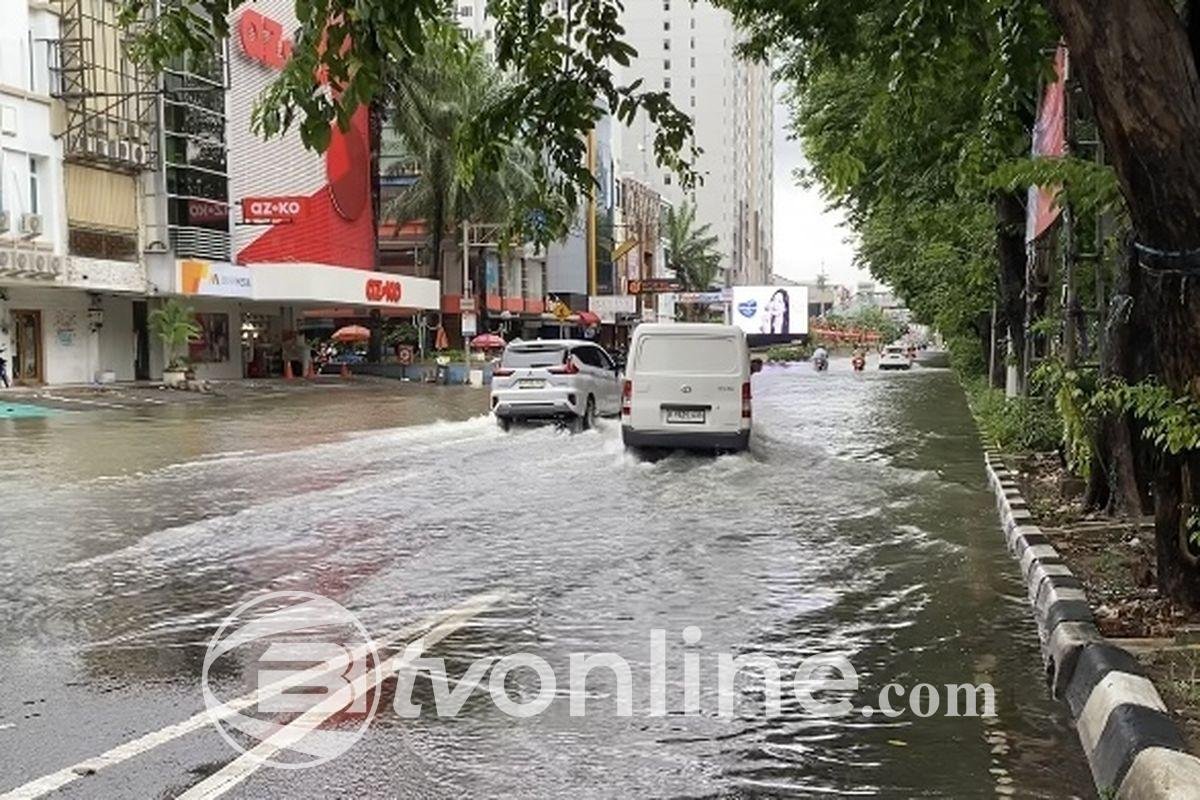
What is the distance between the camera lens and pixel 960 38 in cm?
831

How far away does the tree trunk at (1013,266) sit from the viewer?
67.1 ft

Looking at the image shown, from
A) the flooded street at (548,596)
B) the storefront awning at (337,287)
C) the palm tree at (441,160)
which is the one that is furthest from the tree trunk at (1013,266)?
the storefront awning at (337,287)

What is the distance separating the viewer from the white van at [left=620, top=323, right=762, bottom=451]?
52.5 feet

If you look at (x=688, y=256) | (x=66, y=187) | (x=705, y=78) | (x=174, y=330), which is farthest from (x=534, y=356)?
(x=705, y=78)

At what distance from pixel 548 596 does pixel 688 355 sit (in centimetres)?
858

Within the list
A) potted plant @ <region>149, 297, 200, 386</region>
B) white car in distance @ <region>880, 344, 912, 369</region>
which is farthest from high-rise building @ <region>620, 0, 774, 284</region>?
potted plant @ <region>149, 297, 200, 386</region>

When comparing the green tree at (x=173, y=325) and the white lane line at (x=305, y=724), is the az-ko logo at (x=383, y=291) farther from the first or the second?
the white lane line at (x=305, y=724)

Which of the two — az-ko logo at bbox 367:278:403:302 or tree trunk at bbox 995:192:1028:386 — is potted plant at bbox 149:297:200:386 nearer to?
az-ko logo at bbox 367:278:403:302

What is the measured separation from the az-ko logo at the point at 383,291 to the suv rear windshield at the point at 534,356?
24299 millimetres

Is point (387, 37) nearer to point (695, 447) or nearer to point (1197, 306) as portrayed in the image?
point (1197, 306)

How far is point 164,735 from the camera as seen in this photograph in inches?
206

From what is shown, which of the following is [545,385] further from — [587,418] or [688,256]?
[688,256]

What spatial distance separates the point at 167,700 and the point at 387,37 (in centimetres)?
331

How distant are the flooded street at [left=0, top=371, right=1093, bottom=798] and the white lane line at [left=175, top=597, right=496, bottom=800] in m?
0.09
